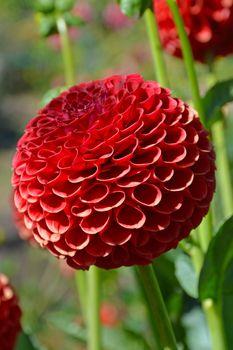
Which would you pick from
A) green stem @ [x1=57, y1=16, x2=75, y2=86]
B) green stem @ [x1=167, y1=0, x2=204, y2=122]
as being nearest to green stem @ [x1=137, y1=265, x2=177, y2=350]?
green stem @ [x1=167, y1=0, x2=204, y2=122]

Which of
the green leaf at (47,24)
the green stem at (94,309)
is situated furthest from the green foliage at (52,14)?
the green stem at (94,309)

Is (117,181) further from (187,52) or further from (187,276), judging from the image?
(187,276)

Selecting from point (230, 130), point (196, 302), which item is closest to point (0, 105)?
point (230, 130)

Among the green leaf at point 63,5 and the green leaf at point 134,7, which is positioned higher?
the green leaf at point 63,5

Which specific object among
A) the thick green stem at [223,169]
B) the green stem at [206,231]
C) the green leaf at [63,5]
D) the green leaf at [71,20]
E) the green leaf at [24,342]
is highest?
the green leaf at [63,5]

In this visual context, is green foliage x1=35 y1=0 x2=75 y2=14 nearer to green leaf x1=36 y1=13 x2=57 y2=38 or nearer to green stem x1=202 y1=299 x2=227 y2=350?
green leaf x1=36 y1=13 x2=57 y2=38

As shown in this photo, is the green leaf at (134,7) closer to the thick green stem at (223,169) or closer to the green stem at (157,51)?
the green stem at (157,51)

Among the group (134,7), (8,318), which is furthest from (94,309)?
(134,7)
